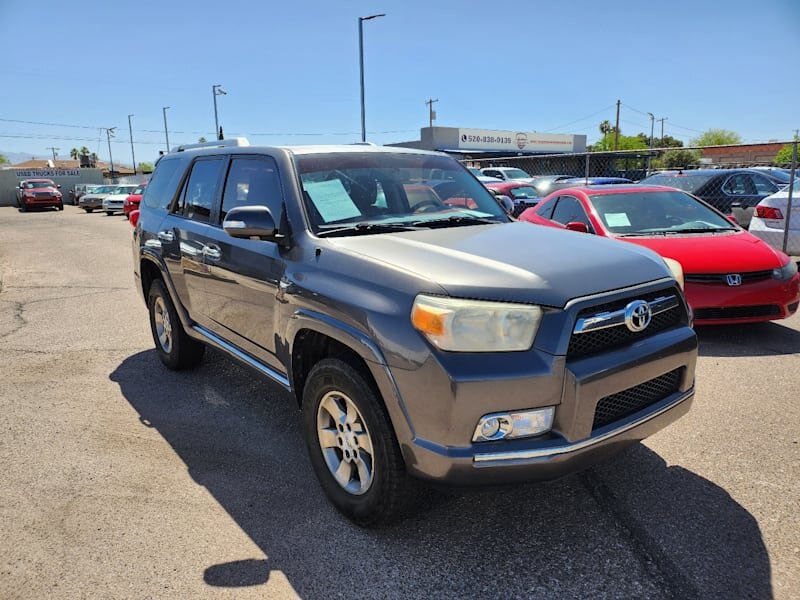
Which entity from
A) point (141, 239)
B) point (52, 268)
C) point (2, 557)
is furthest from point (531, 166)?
point (2, 557)

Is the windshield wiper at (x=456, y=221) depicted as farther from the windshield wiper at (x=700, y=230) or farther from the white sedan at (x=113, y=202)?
the white sedan at (x=113, y=202)

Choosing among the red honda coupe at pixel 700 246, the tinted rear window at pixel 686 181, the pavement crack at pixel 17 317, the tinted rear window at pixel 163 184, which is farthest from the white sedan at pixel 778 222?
the pavement crack at pixel 17 317

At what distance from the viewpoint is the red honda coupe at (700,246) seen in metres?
5.61

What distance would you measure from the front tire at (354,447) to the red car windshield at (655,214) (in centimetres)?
451

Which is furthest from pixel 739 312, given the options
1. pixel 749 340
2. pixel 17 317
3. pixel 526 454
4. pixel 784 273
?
pixel 17 317

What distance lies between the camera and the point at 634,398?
2.74 meters

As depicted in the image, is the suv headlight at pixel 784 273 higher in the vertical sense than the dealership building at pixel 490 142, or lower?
lower

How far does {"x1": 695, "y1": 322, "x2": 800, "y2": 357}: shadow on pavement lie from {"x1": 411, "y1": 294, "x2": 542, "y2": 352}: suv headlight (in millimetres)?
3766

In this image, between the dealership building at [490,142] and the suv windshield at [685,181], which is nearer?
the suv windshield at [685,181]

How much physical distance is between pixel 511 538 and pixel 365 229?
5.70 ft

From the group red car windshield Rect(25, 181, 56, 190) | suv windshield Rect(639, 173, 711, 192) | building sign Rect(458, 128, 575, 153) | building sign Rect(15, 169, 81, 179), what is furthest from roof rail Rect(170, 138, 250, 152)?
building sign Rect(15, 169, 81, 179)

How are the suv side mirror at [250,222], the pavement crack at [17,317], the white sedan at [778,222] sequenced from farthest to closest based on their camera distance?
the white sedan at [778,222] → the pavement crack at [17,317] → the suv side mirror at [250,222]

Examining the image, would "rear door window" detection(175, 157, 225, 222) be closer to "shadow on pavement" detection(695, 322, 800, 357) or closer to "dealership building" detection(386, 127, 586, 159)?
"shadow on pavement" detection(695, 322, 800, 357)

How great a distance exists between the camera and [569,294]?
99.3 inches
